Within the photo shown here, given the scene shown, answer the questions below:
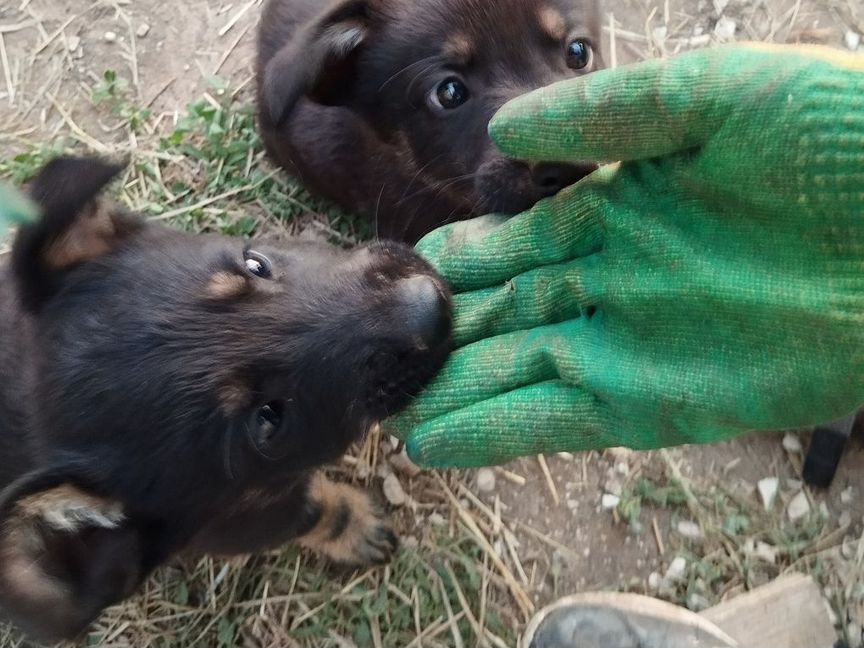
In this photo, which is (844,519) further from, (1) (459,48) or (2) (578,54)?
(1) (459,48)

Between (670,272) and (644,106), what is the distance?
39cm

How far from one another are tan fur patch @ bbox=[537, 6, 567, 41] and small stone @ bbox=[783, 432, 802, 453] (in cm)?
184

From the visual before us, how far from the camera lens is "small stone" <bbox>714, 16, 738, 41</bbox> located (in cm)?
386

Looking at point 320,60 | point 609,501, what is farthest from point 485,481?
point 320,60

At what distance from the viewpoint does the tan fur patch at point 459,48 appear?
269 centimetres

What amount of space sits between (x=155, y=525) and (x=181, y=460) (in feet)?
0.87

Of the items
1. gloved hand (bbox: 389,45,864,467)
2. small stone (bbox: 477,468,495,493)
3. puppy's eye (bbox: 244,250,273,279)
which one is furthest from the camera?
small stone (bbox: 477,468,495,493)

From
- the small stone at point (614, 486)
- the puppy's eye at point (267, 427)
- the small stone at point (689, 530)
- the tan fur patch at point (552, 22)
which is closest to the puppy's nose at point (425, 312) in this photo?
the puppy's eye at point (267, 427)

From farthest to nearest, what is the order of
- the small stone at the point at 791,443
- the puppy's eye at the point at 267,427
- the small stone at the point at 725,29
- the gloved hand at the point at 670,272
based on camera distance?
the small stone at the point at 725,29 < the small stone at the point at 791,443 < the puppy's eye at the point at 267,427 < the gloved hand at the point at 670,272

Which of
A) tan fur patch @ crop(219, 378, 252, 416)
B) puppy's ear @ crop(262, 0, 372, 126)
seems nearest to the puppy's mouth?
puppy's ear @ crop(262, 0, 372, 126)

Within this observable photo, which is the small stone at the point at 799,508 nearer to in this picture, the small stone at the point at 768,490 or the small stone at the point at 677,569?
the small stone at the point at 768,490

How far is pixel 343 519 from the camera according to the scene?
3.14 metres

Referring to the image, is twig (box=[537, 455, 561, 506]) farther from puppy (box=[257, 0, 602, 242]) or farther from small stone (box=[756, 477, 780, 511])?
puppy (box=[257, 0, 602, 242])

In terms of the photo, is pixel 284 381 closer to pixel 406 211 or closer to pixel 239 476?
pixel 239 476
